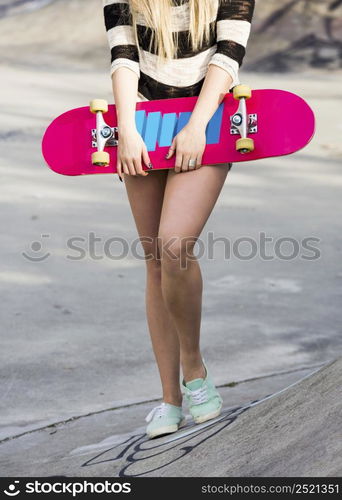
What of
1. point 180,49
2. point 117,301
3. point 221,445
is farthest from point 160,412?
point 117,301

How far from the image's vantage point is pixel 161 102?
3318 mm

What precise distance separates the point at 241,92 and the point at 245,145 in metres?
0.18

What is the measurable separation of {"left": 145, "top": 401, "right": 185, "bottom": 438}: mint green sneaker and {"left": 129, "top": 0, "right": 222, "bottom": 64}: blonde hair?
1240mm

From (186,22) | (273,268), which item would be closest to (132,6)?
(186,22)

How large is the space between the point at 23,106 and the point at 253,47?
507cm

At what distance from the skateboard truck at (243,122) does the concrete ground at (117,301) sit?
1.08m

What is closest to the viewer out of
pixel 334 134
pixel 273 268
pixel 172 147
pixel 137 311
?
pixel 172 147

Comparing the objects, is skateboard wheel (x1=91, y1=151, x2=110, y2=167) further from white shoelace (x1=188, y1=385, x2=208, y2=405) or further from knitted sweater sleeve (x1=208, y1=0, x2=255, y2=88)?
white shoelace (x1=188, y1=385, x2=208, y2=405)

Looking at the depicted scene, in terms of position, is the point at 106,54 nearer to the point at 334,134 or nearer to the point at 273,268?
the point at 334,134

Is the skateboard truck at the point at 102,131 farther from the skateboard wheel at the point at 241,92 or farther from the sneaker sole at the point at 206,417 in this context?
the sneaker sole at the point at 206,417

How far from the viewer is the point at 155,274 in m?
3.43

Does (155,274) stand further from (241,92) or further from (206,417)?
(241,92)

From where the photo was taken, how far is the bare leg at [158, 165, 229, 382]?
3195 millimetres

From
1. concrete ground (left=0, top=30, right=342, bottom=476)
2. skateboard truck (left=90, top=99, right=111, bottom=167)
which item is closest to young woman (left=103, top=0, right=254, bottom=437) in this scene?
skateboard truck (left=90, top=99, right=111, bottom=167)
